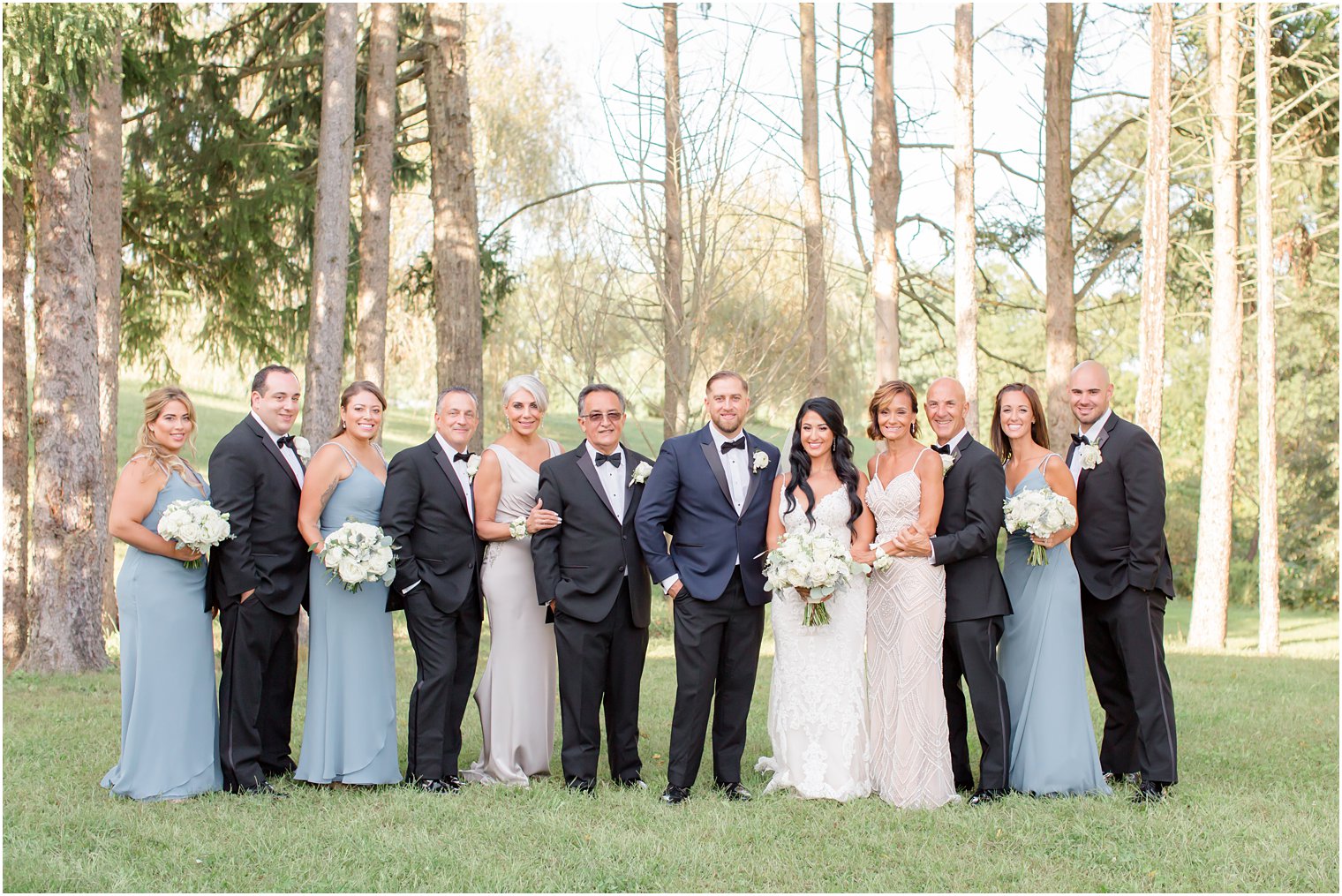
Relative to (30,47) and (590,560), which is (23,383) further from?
(590,560)

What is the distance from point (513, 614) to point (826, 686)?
1903 mm

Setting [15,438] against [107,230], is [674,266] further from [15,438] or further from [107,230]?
[15,438]

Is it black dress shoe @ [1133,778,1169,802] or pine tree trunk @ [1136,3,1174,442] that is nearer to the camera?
black dress shoe @ [1133,778,1169,802]

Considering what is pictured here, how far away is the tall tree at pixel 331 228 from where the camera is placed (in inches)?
474

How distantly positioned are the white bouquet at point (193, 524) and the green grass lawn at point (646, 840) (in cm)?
141

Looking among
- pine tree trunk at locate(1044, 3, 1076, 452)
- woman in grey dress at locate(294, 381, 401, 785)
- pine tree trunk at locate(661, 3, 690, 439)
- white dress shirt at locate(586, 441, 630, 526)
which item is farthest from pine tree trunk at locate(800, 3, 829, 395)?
woman in grey dress at locate(294, 381, 401, 785)

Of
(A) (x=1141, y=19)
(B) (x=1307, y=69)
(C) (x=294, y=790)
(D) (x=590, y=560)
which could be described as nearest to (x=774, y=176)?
(A) (x=1141, y=19)

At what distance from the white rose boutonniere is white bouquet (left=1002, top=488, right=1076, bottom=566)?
13.9 inches

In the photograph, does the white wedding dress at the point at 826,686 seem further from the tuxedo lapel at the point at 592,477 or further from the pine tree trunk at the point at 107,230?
the pine tree trunk at the point at 107,230

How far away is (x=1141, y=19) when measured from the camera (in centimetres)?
1811

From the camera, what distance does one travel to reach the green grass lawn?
5191 mm

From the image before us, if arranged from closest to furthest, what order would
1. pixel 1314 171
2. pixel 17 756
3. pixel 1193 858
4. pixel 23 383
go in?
1. pixel 1193 858
2. pixel 17 756
3. pixel 23 383
4. pixel 1314 171

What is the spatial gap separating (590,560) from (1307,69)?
16.4 metres

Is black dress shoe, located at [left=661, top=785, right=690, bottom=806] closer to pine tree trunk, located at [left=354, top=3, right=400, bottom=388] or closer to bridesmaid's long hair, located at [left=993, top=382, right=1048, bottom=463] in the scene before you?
bridesmaid's long hair, located at [left=993, top=382, right=1048, bottom=463]
